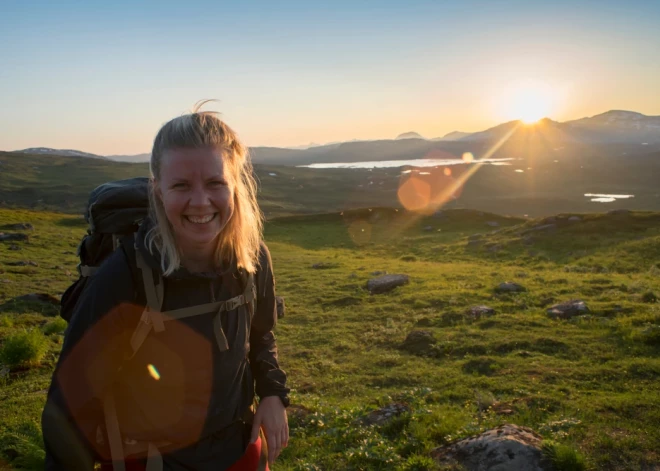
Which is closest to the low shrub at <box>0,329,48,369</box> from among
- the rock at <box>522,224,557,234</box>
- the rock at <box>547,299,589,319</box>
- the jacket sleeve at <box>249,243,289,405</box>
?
the jacket sleeve at <box>249,243,289,405</box>

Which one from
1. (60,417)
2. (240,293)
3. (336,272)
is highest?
(240,293)

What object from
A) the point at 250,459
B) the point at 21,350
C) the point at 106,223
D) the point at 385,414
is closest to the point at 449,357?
the point at 385,414

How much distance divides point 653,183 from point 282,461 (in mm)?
145617

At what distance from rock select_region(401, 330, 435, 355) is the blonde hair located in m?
9.06

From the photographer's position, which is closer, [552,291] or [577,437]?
[577,437]

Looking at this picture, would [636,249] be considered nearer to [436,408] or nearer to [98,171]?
[436,408]

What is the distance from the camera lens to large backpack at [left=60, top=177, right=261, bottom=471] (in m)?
2.50

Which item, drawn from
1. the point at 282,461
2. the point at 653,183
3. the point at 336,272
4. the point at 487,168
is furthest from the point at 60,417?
the point at 487,168

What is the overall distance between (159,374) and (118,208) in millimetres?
1110

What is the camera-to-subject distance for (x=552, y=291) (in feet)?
52.3

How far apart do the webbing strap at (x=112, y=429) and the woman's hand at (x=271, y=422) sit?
86 centimetres

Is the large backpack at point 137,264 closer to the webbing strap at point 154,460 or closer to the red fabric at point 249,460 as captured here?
the webbing strap at point 154,460

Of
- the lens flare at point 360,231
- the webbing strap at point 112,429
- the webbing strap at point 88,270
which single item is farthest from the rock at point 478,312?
the lens flare at point 360,231

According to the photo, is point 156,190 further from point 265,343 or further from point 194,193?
point 265,343
